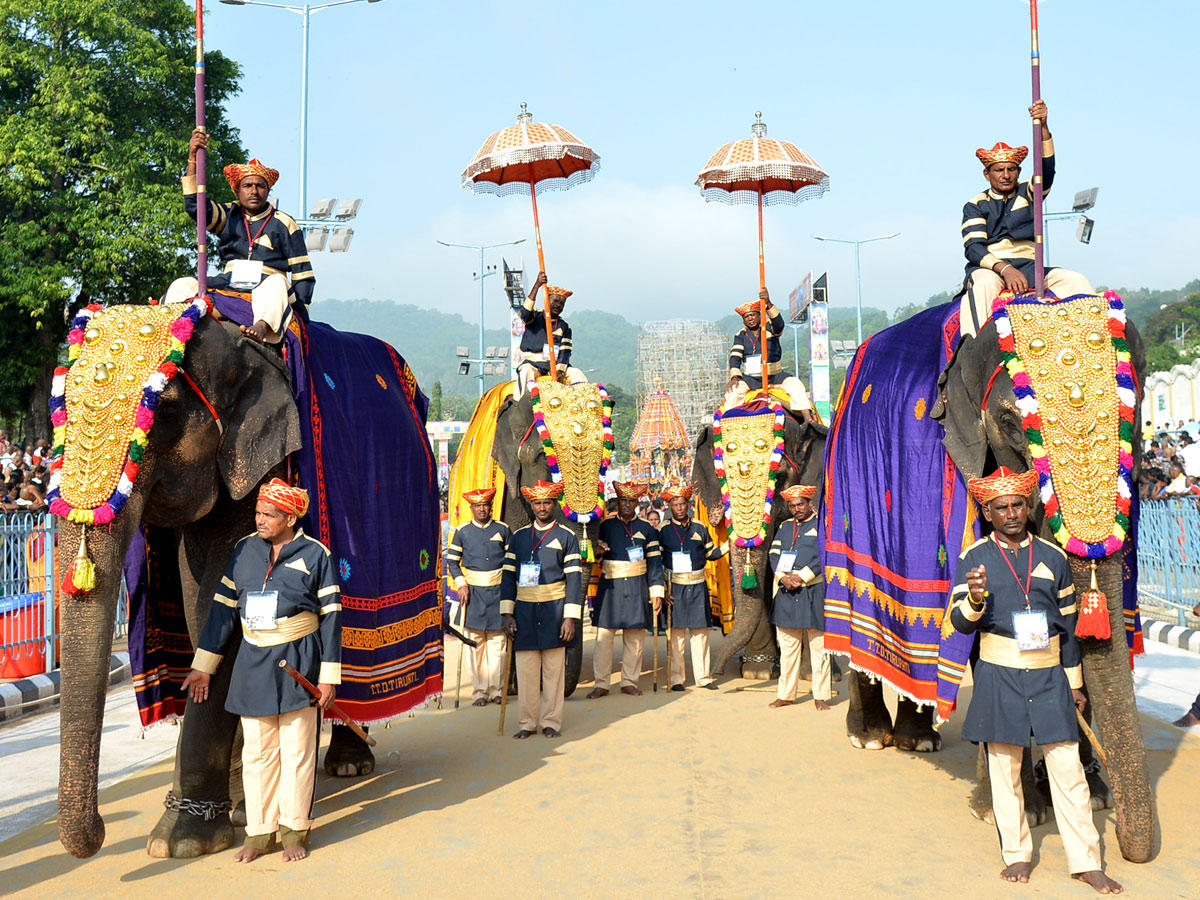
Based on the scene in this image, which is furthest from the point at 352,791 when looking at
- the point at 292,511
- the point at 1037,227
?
the point at 1037,227

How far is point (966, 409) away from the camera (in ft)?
16.2

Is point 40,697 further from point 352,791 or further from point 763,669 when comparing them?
point 763,669

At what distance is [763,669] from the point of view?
374 inches

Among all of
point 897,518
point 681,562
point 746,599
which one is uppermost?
point 897,518

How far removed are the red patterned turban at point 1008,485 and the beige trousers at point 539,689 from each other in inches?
146

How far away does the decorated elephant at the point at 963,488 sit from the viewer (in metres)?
4.16

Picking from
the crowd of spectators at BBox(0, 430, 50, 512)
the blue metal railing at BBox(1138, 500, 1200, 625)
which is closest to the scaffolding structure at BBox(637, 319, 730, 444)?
the crowd of spectators at BBox(0, 430, 50, 512)

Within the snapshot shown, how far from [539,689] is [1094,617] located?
13.8ft

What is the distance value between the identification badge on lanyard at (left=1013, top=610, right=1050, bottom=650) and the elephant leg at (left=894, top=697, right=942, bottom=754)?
2454mm

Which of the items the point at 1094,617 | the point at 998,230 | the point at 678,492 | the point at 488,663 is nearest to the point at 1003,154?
the point at 998,230

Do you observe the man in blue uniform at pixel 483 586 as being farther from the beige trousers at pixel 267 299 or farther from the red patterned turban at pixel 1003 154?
the red patterned turban at pixel 1003 154

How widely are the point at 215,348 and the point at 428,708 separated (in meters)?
4.61

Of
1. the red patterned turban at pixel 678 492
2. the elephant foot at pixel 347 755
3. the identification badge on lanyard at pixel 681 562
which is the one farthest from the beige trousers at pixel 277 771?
the red patterned turban at pixel 678 492

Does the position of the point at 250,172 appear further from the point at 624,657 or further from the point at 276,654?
the point at 624,657
